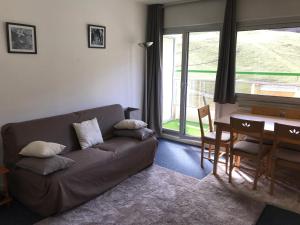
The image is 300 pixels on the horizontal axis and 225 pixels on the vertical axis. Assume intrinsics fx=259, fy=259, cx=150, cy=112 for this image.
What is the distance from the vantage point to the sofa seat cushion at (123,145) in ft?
10.2

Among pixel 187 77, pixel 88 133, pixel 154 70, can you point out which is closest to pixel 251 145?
pixel 187 77

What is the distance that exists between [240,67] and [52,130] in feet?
9.43

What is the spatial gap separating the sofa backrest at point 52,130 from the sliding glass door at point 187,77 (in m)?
Result: 1.50

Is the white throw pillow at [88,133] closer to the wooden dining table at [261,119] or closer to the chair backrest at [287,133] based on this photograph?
the wooden dining table at [261,119]

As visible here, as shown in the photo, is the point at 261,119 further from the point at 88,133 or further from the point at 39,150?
the point at 39,150

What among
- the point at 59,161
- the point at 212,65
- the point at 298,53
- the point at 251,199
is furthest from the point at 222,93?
the point at 59,161

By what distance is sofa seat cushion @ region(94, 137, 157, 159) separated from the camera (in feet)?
10.2

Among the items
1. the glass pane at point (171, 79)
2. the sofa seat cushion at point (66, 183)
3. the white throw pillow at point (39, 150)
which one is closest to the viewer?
the sofa seat cushion at point (66, 183)

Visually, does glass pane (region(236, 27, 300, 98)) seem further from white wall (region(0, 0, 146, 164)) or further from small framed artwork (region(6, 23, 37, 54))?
small framed artwork (region(6, 23, 37, 54))

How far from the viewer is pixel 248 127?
9.48 ft

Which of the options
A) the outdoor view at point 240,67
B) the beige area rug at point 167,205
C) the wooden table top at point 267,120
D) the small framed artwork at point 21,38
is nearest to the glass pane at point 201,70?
the outdoor view at point 240,67

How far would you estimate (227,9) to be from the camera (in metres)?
3.78

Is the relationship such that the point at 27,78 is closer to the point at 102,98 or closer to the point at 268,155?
the point at 102,98

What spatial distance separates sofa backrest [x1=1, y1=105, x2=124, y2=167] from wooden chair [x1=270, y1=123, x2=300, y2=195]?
212cm
